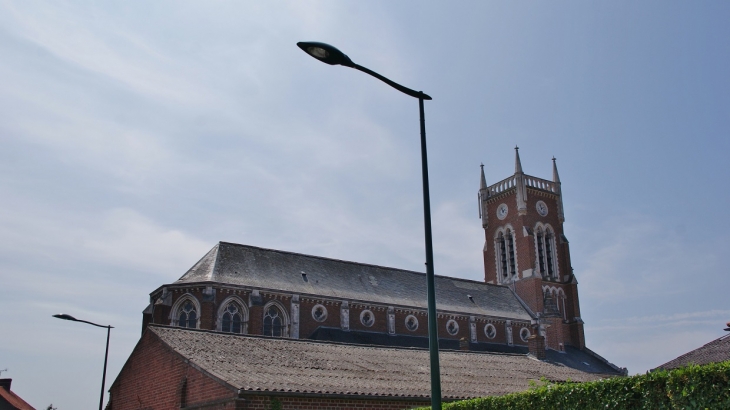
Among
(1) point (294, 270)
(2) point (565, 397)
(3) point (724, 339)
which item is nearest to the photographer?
(2) point (565, 397)

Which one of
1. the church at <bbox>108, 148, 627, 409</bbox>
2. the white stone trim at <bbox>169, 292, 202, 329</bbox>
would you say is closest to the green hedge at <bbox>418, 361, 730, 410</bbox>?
the church at <bbox>108, 148, 627, 409</bbox>

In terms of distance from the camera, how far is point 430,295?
8898mm

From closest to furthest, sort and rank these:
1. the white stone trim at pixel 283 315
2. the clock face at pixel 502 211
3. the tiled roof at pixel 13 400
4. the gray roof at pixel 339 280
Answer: the white stone trim at pixel 283 315 → the gray roof at pixel 339 280 → the tiled roof at pixel 13 400 → the clock face at pixel 502 211

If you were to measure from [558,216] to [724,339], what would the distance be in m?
36.6

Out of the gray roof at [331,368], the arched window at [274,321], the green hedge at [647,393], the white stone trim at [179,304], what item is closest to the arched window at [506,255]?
the arched window at [274,321]

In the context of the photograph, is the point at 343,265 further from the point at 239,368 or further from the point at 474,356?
the point at 239,368

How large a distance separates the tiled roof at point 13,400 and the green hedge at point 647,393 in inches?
1500

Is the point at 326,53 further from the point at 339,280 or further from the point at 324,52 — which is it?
the point at 339,280

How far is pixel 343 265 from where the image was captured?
141 feet

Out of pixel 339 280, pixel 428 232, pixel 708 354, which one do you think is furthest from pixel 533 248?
pixel 428 232

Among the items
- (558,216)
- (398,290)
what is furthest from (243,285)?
(558,216)

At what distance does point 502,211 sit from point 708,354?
36245 mm

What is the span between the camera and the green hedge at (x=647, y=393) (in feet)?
27.0

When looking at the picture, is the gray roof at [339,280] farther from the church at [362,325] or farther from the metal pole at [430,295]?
the metal pole at [430,295]
